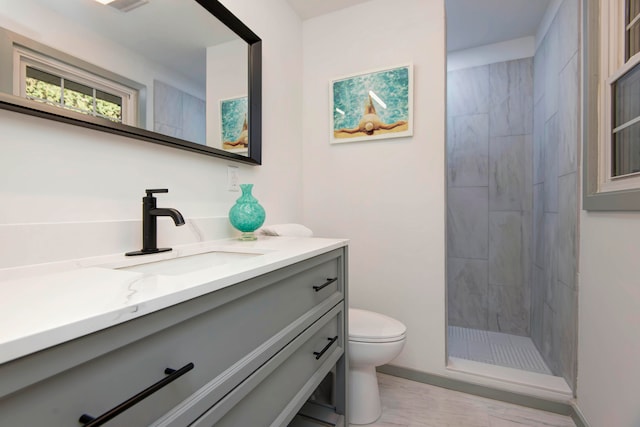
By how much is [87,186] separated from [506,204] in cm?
292

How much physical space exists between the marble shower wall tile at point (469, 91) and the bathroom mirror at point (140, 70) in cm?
202

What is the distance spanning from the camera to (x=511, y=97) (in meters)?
2.59

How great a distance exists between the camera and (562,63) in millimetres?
1796

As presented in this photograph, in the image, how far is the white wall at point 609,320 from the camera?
1.04m

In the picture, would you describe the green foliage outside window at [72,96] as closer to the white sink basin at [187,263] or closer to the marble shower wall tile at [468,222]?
the white sink basin at [187,263]

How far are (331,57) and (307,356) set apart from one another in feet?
6.36

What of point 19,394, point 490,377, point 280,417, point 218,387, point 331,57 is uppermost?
point 331,57

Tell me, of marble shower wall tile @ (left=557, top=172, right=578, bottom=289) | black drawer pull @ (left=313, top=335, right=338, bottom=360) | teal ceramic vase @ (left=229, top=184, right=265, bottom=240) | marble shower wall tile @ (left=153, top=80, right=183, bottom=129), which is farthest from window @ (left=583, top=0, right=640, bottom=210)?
marble shower wall tile @ (left=153, top=80, right=183, bottom=129)

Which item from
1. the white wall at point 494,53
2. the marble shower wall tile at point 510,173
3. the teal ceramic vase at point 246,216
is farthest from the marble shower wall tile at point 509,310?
the teal ceramic vase at point 246,216

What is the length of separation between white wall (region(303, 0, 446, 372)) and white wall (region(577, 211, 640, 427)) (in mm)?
648

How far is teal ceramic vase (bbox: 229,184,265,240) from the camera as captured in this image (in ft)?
4.42

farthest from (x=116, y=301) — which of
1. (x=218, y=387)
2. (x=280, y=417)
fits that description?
(x=280, y=417)

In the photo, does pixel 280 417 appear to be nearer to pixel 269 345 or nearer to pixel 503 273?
pixel 269 345

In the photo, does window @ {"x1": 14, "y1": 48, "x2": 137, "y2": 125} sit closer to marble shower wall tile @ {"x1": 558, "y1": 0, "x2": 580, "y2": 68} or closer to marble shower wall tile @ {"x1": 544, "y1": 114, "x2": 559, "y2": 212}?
marble shower wall tile @ {"x1": 558, "y1": 0, "x2": 580, "y2": 68}
